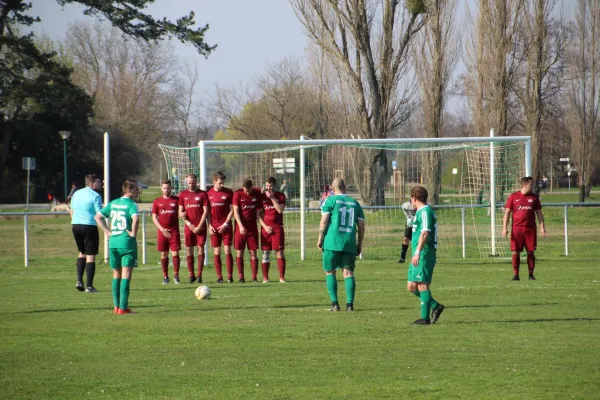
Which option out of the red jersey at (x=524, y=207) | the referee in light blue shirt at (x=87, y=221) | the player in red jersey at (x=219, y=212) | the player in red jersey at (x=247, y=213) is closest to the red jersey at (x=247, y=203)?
the player in red jersey at (x=247, y=213)

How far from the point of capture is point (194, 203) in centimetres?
1781

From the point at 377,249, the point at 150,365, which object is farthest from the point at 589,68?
the point at 150,365

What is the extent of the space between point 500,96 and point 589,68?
11960mm

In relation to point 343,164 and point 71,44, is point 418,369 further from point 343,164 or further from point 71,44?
point 71,44

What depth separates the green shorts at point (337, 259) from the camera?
12.5m

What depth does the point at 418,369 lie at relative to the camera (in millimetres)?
8391

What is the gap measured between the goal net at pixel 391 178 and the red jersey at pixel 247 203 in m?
5.03

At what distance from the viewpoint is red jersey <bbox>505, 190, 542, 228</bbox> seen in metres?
17.3

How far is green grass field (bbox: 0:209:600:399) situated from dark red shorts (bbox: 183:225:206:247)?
105cm

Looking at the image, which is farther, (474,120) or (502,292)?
(474,120)

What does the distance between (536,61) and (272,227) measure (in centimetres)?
2916

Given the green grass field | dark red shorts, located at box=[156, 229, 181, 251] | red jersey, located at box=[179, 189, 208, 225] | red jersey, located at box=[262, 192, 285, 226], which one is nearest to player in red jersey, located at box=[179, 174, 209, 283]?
red jersey, located at box=[179, 189, 208, 225]

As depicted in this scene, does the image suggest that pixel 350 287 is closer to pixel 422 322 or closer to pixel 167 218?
pixel 422 322

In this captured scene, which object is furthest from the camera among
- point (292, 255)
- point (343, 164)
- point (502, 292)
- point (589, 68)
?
point (589, 68)
